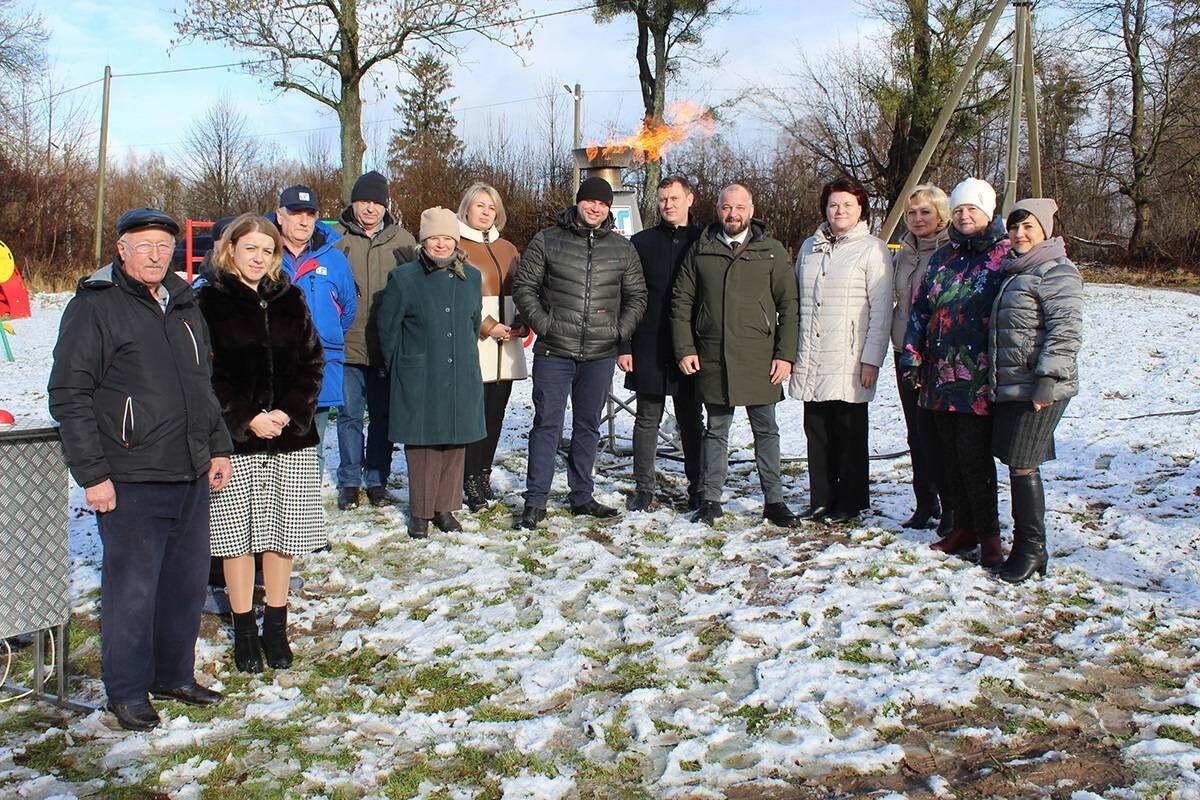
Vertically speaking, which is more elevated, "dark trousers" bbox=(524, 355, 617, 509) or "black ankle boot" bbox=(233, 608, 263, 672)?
"dark trousers" bbox=(524, 355, 617, 509)

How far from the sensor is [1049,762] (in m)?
3.00

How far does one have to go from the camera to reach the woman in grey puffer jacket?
4410 millimetres

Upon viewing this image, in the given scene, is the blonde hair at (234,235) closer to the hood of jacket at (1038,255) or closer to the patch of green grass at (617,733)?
the patch of green grass at (617,733)

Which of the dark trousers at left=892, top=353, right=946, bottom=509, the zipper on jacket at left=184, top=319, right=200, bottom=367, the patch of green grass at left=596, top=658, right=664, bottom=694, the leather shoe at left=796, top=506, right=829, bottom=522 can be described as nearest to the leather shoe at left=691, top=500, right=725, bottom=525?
the leather shoe at left=796, top=506, right=829, bottom=522

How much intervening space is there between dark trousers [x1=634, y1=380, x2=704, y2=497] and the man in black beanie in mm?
1612

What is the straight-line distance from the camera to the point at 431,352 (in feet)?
17.9

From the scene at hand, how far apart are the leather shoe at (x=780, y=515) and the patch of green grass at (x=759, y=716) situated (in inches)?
93.0

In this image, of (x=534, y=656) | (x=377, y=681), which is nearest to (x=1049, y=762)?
(x=534, y=656)

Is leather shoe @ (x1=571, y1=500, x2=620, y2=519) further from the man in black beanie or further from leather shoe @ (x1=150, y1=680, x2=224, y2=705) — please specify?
leather shoe @ (x1=150, y1=680, x2=224, y2=705)

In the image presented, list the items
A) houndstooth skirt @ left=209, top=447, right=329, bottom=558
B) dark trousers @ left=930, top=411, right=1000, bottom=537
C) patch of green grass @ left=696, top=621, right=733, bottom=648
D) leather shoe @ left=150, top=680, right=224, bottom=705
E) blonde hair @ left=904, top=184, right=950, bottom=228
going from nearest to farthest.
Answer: leather shoe @ left=150, top=680, right=224, bottom=705 < houndstooth skirt @ left=209, top=447, right=329, bottom=558 < patch of green grass @ left=696, top=621, right=733, bottom=648 < dark trousers @ left=930, top=411, right=1000, bottom=537 < blonde hair @ left=904, top=184, right=950, bottom=228

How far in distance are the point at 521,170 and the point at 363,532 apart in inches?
843

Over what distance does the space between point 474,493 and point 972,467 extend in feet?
9.82

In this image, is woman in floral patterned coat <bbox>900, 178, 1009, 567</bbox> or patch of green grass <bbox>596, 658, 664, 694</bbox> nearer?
patch of green grass <bbox>596, 658, 664, 694</bbox>

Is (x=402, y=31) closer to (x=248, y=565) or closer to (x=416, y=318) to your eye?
(x=416, y=318)
